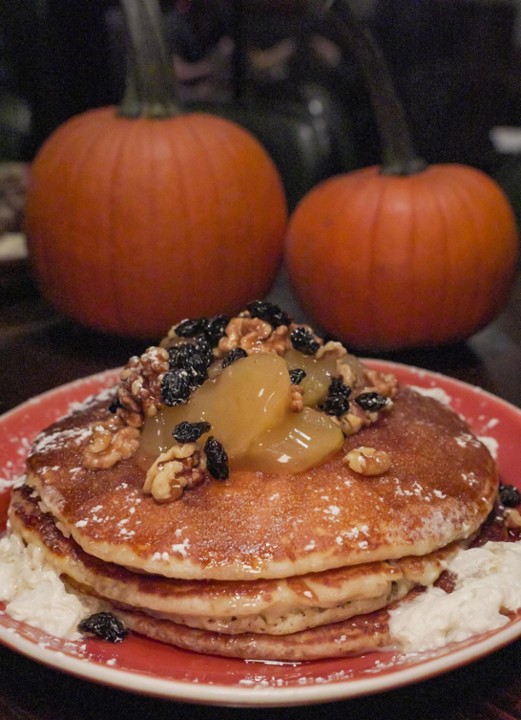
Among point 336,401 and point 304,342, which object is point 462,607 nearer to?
point 336,401

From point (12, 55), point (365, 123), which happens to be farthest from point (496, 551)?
point (12, 55)

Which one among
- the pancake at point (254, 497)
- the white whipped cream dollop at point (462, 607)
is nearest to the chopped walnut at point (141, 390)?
the pancake at point (254, 497)

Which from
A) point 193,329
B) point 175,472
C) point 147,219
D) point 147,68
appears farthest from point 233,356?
point 147,68

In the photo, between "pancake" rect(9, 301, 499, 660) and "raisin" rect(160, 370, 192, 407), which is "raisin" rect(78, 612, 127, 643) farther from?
"raisin" rect(160, 370, 192, 407)

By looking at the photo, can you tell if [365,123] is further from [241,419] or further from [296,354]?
[241,419]

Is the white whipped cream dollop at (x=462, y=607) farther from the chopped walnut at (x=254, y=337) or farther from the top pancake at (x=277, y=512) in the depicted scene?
the chopped walnut at (x=254, y=337)

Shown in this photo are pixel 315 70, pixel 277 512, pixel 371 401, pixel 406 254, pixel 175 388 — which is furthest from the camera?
pixel 315 70

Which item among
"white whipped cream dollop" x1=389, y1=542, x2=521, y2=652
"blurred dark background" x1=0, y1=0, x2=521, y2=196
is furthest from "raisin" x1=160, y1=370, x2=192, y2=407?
"blurred dark background" x1=0, y1=0, x2=521, y2=196
